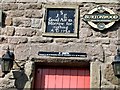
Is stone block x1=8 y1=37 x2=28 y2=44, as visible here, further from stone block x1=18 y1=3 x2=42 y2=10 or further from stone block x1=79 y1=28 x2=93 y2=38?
stone block x1=79 y1=28 x2=93 y2=38

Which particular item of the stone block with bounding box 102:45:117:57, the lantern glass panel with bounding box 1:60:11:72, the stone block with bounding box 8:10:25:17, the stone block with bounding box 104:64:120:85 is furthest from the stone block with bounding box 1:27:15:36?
the stone block with bounding box 104:64:120:85

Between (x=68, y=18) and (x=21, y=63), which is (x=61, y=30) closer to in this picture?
(x=68, y=18)

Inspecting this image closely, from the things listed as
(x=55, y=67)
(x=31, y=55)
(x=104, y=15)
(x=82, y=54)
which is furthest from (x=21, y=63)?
(x=104, y=15)

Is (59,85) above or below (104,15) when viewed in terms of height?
below

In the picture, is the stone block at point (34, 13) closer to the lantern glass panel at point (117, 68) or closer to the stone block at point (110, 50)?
the stone block at point (110, 50)

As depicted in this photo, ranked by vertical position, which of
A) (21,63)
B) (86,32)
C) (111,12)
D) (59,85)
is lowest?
(59,85)

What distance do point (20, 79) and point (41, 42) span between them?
742 mm

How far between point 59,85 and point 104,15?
57.7 inches

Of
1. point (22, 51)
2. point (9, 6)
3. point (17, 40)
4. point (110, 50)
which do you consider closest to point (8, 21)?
point (9, 6)

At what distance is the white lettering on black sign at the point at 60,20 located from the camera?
18.7 feet

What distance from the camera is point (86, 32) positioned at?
18.7 ft

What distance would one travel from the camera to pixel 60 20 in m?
5.76

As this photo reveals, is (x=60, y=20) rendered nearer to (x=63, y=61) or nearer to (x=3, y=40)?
(x=63, y=61)

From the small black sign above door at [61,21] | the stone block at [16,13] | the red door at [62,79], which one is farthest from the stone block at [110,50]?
the stone block at [16,13]
